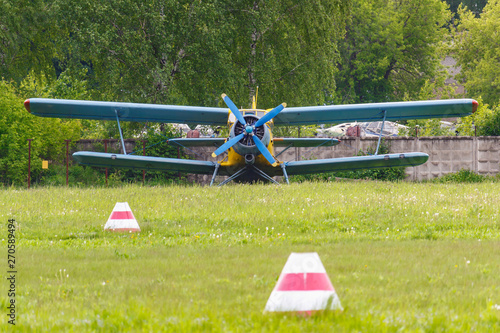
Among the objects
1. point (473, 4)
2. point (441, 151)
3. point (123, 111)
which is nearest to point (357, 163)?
point (441, 151)

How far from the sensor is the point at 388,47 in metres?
49.8

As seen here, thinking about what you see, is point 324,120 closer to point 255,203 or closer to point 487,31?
point 255,203

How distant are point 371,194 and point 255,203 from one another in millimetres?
3303

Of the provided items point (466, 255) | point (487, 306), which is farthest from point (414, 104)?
point (487, 306)

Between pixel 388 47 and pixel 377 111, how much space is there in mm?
33413

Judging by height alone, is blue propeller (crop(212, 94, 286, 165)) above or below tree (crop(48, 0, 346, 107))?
below

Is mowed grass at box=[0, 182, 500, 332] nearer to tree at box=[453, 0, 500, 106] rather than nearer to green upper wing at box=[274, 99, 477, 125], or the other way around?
green upper wing at box=[274, 99, 477, 125]

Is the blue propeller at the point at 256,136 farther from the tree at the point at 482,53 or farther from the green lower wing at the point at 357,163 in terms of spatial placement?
the tree at the point at 482,53

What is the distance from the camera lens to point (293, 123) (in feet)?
65.9

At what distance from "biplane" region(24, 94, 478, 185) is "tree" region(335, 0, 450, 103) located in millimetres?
30430

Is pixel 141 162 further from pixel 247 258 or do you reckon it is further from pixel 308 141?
pixel 247 258

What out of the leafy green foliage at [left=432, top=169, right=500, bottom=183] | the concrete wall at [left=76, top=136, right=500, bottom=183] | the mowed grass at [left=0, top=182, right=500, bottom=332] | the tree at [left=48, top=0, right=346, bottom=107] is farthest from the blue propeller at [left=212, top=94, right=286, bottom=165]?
the leafy green foliage at [left=432, top=169, right=500, bottom=183]

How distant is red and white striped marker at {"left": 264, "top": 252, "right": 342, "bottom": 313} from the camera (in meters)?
4.13

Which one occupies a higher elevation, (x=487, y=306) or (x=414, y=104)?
(x=414, y=104)
